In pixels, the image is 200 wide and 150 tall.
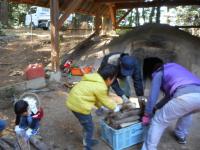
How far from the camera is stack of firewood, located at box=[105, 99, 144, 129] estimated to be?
4.78 m

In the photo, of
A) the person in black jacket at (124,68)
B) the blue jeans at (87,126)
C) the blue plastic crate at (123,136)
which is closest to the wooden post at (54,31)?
the person in black jacket at (124,68)

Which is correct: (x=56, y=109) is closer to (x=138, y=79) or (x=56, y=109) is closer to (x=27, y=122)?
(x=138, y=79)

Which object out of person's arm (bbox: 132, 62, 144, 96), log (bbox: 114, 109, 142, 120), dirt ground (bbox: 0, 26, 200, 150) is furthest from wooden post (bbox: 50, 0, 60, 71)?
log (bbox: 114, 109, 142, 120)

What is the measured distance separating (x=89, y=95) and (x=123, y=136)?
0.94m

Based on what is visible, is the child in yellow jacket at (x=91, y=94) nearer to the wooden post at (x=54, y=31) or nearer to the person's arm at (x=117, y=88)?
the person's arm at (x=117, y=88)

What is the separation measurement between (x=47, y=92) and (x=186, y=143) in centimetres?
393

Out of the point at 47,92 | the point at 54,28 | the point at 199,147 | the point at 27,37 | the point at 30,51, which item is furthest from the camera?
the point at 27,37

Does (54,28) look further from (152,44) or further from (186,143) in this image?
(186,143)

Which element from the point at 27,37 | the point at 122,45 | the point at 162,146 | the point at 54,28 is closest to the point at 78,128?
the point at 162,146

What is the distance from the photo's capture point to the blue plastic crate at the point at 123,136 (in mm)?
4758

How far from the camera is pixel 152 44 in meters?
9.06

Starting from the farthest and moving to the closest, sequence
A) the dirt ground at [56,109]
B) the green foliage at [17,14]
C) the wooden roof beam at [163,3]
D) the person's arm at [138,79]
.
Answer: the green foliage at [17,14] < the wooden roof beam at [163,3] < the person's arm at [138,79] < the dirt ground at [56,109]

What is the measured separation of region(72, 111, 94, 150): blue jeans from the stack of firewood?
387 millimetres

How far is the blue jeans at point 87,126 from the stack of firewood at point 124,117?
0.39 m
